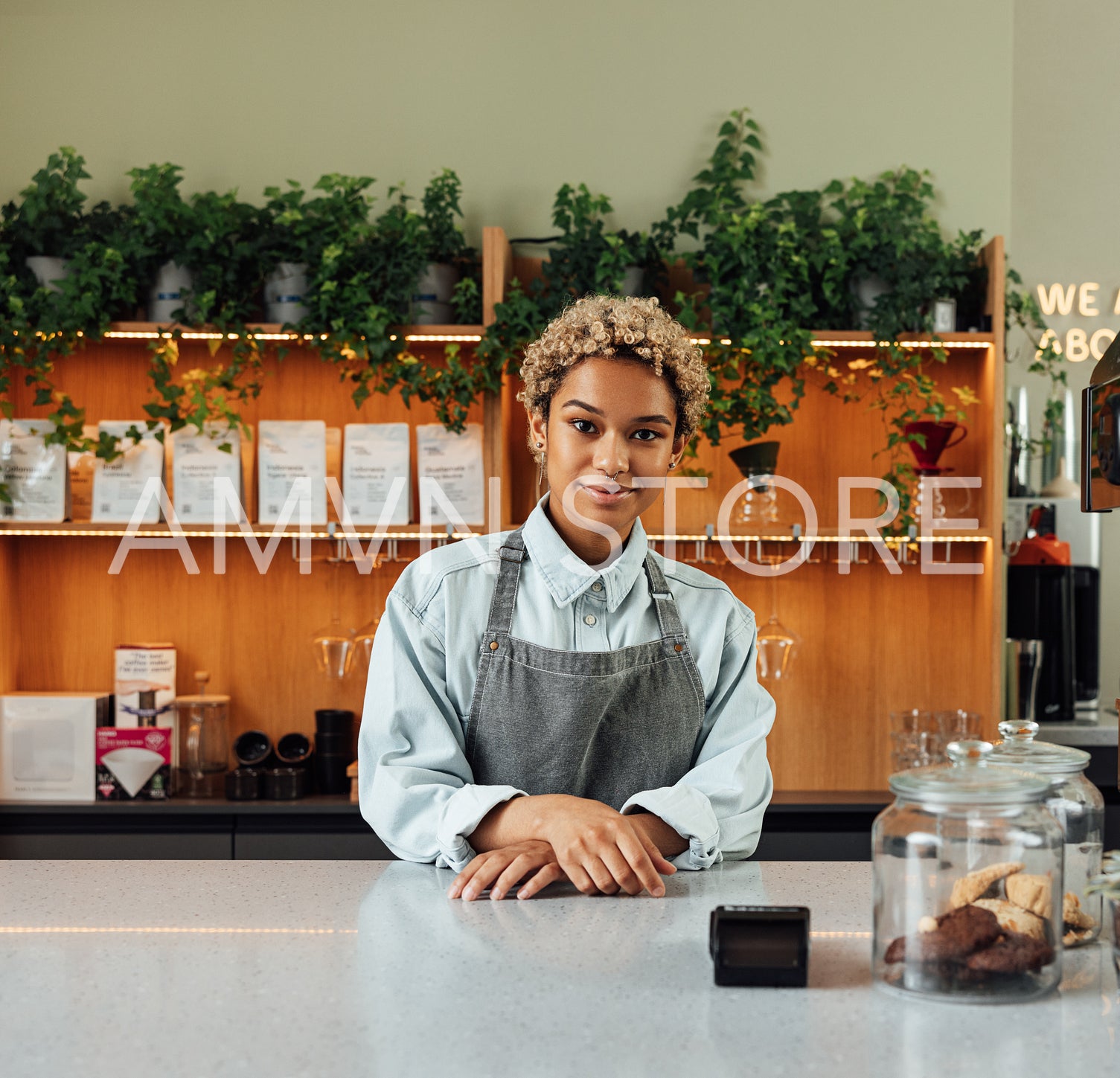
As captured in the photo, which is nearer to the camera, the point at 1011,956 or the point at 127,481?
the point at 1011,956

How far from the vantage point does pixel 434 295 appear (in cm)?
289

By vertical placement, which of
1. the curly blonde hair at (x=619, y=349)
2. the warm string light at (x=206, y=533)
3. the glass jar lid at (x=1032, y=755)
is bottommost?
the glass jar lid at (x=1032, y=755)

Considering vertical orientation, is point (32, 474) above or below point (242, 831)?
above

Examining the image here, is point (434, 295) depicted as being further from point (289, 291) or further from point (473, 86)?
point (473, 86)

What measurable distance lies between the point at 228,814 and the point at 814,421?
1.88 meters

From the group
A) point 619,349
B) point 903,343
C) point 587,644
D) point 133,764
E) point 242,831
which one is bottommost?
point 242,831

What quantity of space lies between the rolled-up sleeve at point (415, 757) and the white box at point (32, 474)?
6.10 ft

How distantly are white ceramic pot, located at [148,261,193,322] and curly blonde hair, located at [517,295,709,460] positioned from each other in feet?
5.42

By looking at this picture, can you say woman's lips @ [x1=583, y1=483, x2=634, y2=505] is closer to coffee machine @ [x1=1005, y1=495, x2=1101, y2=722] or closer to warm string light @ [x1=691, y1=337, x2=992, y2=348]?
warm string light @ [x1=691, y1=337, x2=992, y2=348]

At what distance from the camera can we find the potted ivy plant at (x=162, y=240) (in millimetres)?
2820

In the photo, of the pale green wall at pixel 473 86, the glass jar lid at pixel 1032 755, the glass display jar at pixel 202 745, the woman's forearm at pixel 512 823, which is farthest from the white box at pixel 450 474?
the glass jar lid at pixel 1032 755

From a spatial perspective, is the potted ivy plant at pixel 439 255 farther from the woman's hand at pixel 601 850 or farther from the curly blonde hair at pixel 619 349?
the woman's hand at pixel 601 850

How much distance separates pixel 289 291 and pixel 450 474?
0.62 metres

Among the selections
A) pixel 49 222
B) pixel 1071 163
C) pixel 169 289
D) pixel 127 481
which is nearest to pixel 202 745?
pixel 127 481
